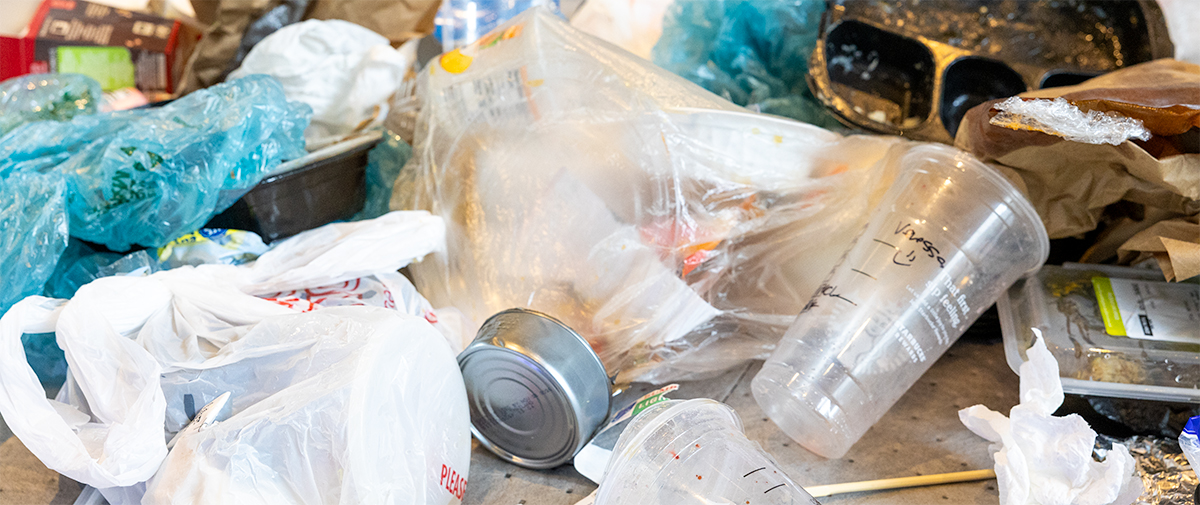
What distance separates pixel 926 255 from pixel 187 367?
2.75 feet

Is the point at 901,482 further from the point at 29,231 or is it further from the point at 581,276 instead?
the point at 29,231

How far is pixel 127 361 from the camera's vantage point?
76cm

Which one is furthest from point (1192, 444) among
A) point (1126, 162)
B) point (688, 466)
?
point (688, 466)

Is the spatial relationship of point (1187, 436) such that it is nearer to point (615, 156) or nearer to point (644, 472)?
point (644, 472)

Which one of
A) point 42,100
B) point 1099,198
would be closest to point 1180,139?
point 1099,198

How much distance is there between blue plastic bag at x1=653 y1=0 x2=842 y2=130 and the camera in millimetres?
1330

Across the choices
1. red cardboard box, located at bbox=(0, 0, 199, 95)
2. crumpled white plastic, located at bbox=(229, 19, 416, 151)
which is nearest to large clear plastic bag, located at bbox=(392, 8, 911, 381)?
crumpled white plastic, located at bbox=(229, 19, 416, 151)

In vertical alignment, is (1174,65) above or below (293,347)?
above

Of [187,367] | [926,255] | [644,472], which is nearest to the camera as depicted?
[644,472]

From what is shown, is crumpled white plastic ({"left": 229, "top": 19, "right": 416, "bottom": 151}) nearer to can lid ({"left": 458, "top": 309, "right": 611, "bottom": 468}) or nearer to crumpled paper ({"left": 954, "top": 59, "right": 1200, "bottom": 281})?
can lid ({"left": 458, "top": 309, "right": 611, "bottom": 468})

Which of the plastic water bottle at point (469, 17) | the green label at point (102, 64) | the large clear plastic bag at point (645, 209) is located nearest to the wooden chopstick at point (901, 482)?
the large clear plastic bag at point (645, 209)

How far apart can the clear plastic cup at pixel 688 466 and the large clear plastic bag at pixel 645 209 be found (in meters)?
0.26

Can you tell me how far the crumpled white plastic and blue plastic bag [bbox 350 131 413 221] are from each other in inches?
2.8

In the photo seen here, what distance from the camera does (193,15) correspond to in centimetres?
172
